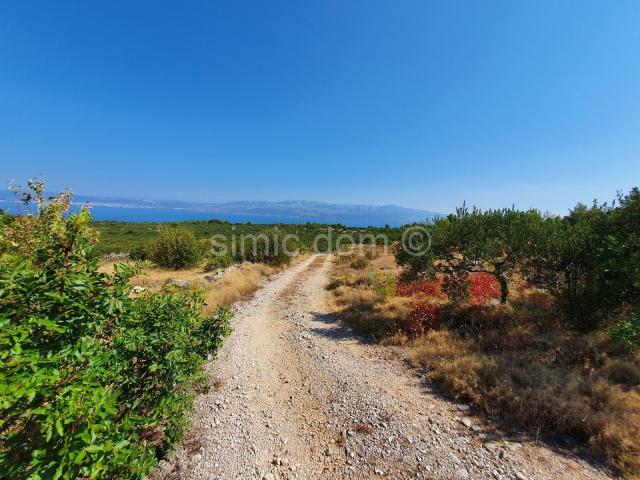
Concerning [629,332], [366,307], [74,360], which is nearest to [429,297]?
[366,307]

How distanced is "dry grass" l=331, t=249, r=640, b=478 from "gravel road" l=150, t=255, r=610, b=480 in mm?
620

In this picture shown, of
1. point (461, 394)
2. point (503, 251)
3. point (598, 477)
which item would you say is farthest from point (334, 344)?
point (503, 251)

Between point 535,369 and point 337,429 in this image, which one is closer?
point 337,429

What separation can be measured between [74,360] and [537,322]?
14.0 m

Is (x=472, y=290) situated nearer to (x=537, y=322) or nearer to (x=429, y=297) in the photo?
(x=429, y=297)

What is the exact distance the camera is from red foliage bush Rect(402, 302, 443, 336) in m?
11.5

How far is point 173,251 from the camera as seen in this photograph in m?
28.4

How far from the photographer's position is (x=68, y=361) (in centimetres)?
312

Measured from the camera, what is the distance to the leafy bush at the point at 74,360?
106 inches

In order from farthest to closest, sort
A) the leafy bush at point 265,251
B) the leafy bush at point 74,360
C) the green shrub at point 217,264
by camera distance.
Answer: the leafy bush at point 265,251, the green shrub at point 217,264, the leafy bush at point 74,360

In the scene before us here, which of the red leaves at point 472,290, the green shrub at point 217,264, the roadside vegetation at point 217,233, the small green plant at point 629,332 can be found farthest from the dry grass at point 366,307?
the roadside vegetation at point 217,233

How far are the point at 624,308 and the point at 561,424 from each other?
521 cm

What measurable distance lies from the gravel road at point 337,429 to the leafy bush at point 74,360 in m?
2.29

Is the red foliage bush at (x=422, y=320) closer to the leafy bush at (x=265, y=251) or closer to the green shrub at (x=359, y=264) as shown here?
the green shrub at (x=359, y=264)
